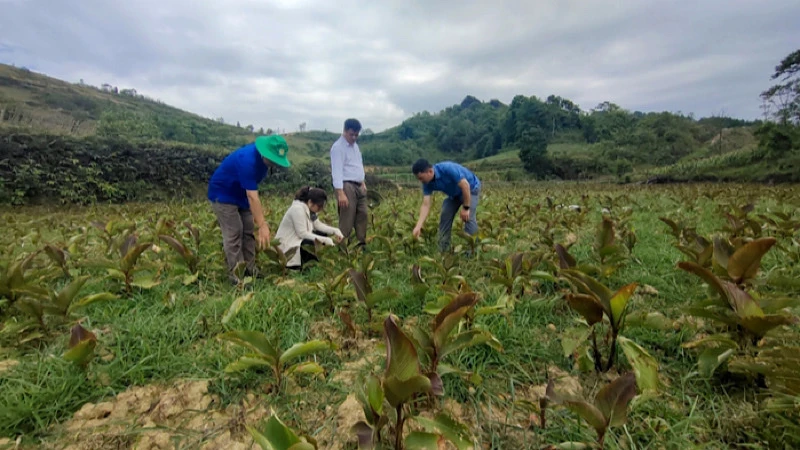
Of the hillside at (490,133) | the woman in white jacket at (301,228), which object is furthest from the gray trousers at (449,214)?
the hillside at (490,133)

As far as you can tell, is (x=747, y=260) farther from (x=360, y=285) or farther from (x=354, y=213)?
(x=354, y=213)

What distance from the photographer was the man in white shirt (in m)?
4.56

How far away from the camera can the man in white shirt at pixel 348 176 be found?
4559 millimetres

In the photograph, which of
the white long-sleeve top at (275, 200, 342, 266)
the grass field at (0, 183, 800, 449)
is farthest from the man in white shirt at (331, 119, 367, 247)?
the grass field at (0, 183, 800, 449)

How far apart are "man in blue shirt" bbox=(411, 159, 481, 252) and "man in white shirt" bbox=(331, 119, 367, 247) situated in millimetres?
829

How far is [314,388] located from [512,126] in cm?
6378

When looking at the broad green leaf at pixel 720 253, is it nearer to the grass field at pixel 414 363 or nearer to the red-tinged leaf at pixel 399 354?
the grass field at pixel 414 363

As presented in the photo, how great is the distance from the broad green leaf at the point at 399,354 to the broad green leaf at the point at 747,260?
1.51 m

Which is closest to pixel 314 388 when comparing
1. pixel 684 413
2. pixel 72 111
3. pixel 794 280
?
pixel 684 413

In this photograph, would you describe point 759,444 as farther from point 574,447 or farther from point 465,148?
point 465,148

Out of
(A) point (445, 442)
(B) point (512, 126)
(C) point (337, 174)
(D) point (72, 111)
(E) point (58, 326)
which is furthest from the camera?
(B) point (512, 126)

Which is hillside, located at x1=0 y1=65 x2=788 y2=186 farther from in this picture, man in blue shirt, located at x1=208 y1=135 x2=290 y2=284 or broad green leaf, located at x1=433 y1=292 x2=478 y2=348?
broad green leaf, located at x1=433 y1=292 x2=478 y2=348

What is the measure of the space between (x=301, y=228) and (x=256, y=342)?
2.38 metres

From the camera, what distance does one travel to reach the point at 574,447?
1.24 m
